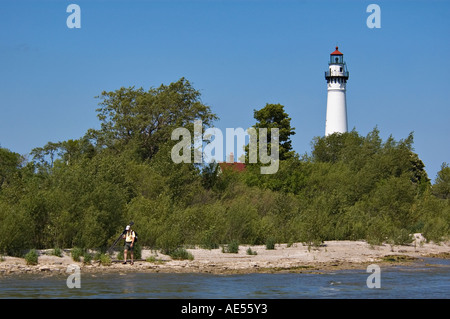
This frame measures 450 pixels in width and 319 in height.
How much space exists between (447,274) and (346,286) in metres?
5.84

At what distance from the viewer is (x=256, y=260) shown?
28.7 metres

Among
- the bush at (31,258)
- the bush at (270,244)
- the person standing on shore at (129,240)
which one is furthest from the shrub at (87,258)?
the bush at (270,244)

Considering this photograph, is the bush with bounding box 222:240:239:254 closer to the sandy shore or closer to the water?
the sandy shore

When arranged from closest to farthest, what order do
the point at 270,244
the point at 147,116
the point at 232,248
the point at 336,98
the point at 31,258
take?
the point at 31,258 → the point at 232,248 → the point at 270,244 → the point at 147,116 → the point at 336,98

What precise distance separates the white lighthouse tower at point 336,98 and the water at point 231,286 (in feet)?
147

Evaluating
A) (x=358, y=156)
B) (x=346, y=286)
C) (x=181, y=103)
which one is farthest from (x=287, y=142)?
(x=346, y=286)

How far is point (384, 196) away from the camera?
Result: 43.8 metres

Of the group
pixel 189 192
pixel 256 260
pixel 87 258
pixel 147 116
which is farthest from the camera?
pixel 147 116

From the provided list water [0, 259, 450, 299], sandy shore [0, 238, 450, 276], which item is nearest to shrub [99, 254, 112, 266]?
sandy shore [0, 238, 450, 276]

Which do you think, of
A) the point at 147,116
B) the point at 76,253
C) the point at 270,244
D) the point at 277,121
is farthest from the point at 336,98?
the point at 76,253

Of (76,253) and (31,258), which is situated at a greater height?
(76,253)

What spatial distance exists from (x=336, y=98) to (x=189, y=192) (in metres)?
35.1

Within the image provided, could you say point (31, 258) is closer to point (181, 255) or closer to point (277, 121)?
point (181, 255)

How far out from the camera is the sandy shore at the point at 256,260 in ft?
83.2
